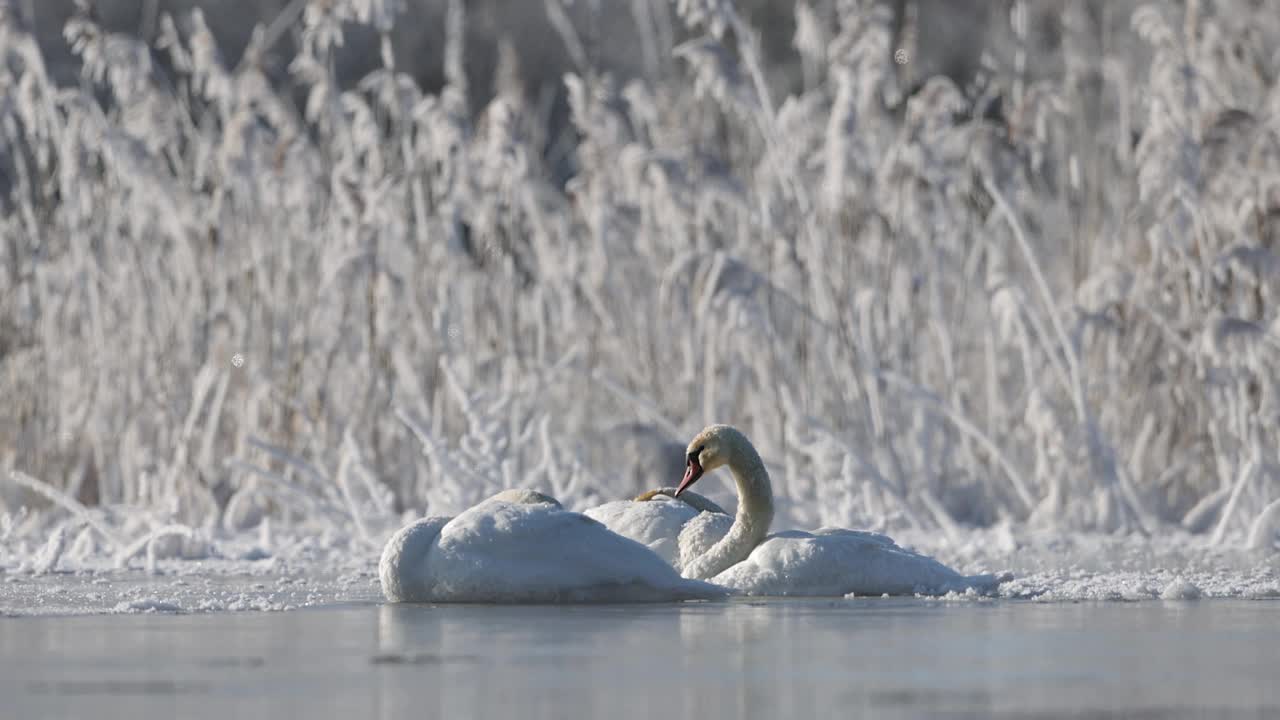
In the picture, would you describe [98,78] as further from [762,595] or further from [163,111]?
[762,595]

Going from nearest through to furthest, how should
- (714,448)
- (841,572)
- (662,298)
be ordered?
(841,572), (714,448), (662,298)

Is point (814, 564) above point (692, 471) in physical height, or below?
below

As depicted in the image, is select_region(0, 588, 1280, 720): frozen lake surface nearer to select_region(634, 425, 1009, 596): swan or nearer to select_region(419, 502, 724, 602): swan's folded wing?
select_region(419, 502, 724, 602): swan's folded wing

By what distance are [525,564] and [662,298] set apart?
3.82m

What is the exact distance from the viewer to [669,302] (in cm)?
1117

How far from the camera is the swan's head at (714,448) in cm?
786

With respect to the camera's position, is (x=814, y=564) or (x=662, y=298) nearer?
(x=814, y=564)

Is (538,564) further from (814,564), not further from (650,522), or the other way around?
(650,522)

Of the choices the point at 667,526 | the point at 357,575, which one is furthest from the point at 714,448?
the point at 357,575

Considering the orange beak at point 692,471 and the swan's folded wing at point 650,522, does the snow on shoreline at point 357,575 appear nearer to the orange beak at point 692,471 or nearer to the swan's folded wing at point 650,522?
the swan's folded wing at point 650,522

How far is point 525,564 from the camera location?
271 inches

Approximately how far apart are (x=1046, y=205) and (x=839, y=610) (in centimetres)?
→ 652

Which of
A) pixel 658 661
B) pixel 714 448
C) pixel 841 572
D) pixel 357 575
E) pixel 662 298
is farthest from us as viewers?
pixel 662 298

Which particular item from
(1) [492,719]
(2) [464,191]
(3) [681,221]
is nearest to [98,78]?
(2) [464,191]
